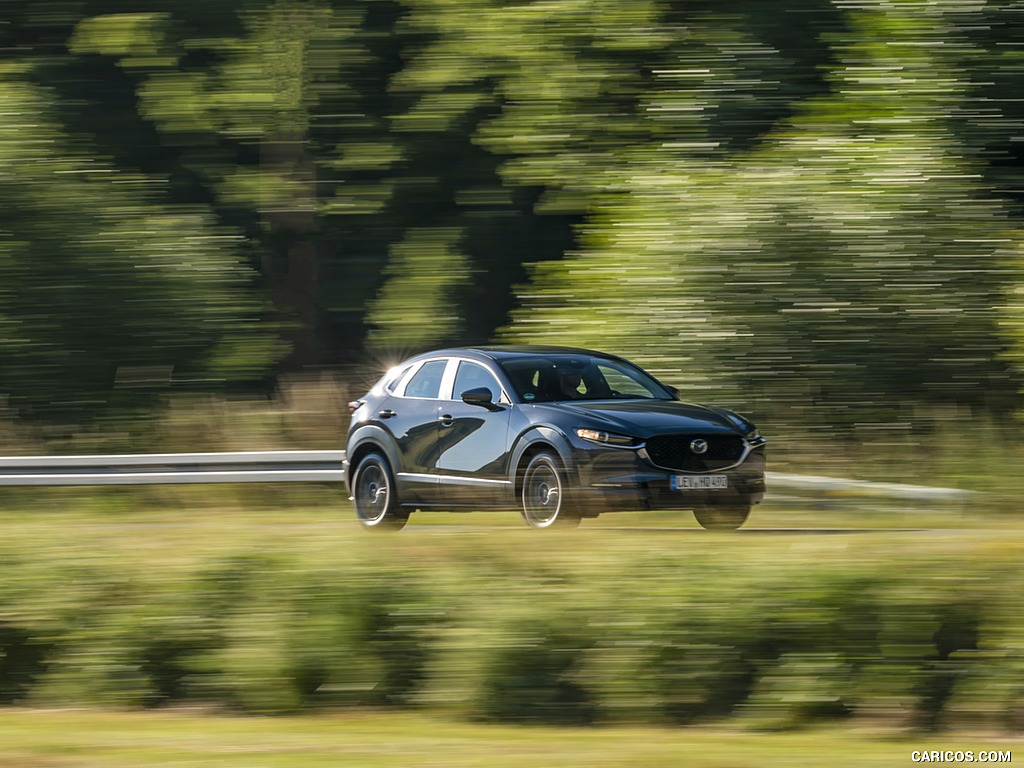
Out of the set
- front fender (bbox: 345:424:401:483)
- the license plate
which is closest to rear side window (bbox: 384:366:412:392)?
front fender (bbox: 345:424:401:483)

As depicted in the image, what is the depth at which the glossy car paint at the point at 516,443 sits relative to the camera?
11531 mm

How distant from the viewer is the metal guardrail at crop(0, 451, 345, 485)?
14773 mm

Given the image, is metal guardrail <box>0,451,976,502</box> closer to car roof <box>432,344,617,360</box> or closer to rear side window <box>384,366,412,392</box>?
rear side window <box>384,366,412,392</box>

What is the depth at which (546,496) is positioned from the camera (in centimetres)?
1175

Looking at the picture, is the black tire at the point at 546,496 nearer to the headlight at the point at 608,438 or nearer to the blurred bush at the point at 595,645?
the headlight at the point at 608,438

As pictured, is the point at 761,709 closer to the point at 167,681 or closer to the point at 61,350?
the point at 167,681

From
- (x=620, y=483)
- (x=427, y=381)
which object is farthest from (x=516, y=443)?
(x=427, y=381)

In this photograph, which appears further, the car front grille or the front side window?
the front side window

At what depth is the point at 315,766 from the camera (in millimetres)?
7699

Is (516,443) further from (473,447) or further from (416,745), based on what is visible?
(416,745)

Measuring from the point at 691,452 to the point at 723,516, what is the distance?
0.77 m

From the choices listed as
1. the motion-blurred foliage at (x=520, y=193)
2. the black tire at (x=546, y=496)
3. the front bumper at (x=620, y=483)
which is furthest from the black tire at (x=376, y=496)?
the motion-blurred foliage at (x=520, y=193)

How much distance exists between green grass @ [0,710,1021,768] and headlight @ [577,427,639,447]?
3062 mm

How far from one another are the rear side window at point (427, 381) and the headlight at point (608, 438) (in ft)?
6.33
